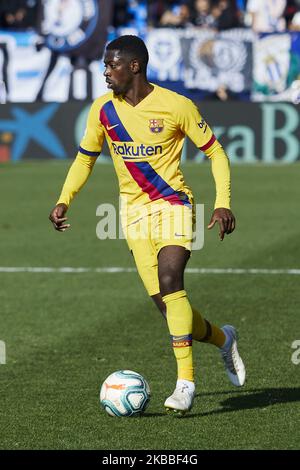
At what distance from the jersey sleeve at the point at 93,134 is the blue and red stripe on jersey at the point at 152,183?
0.83 feet

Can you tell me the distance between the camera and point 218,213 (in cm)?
698

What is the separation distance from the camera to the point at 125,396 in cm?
695

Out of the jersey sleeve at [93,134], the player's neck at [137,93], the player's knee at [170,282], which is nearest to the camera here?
the player's knee at [170,282]

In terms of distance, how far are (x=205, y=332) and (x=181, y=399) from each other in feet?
2.47

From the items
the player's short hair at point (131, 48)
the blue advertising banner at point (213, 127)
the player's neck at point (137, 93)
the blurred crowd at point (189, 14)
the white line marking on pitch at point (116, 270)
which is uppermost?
the player's short hair at point (131, 48)

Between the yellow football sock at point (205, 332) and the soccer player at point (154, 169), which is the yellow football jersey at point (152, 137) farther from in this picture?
the yellow football sock at point (205, 332)

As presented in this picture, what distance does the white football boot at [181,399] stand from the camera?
684cm

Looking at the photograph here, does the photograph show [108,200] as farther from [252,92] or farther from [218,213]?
[218,213]

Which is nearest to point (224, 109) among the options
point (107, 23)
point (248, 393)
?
point (107, 23)

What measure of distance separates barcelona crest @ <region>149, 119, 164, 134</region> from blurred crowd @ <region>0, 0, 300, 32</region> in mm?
17695

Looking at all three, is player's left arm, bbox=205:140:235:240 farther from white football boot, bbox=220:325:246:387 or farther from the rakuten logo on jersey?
white football boot, bbox=220:325:246:387

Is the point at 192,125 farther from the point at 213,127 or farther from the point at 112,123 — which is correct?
the point at 213,127

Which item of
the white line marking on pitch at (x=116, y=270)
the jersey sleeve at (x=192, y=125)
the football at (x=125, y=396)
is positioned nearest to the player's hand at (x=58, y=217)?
the jersey sleeve at (x=192, y=125)
